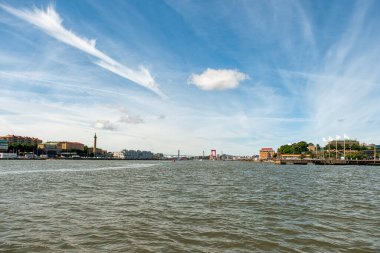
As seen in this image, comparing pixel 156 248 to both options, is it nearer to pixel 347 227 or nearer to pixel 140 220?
pixel 140 220

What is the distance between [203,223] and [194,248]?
14.8 feet

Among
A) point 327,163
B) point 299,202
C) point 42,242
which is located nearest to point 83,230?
point 42,242

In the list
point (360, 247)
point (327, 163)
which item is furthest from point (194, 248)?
point (327, 163)

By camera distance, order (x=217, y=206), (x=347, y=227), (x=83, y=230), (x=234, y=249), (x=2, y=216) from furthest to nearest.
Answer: (x=217, y=206)
(x=2, y=216)
(x=347, y=227)
(x=83, y=230)
(x=234, y=249)

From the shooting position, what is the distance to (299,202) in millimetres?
25156

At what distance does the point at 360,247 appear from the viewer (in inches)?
504

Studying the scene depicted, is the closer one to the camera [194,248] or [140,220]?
[194,248]

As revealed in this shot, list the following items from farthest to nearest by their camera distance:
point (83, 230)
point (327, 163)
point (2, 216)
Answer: point (327, 163) < point (2, 216) < point (83, 230)

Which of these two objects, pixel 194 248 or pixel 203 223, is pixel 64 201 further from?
pixel 194 248

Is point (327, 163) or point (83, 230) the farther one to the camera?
point (327, 163)

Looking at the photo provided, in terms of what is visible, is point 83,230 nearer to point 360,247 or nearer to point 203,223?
point 203,223

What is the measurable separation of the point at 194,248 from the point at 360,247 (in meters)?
7.05

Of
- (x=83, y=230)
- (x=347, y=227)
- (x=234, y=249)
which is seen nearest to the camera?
(x=234, y=249)

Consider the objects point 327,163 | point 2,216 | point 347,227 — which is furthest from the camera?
point 327,163
